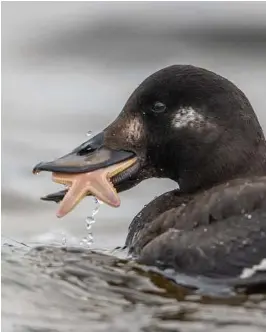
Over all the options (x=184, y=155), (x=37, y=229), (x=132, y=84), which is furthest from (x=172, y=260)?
(x=132, y=84)

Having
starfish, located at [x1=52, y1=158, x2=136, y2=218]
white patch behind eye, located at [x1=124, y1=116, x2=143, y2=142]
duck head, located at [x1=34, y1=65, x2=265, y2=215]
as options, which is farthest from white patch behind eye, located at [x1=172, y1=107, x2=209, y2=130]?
starfish, located at [x1=52, y1=158, x2=136, y2=218]

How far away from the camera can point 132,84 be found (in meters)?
10.9

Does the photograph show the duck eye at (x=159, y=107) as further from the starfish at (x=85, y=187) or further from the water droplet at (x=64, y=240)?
the water droplet at (x=64, y=240)

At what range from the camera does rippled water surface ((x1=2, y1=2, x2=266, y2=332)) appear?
18.5 ft

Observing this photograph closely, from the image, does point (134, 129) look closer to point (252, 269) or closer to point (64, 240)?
point (64, 240)

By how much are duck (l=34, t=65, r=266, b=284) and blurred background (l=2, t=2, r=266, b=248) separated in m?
0.71

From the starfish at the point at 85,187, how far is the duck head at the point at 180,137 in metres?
0.03

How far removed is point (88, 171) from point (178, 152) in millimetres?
506

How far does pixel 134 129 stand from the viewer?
6695 millimetres

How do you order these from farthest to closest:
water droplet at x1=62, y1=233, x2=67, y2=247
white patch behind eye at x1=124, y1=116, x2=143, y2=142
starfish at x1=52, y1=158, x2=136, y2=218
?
water droplet at x1=62, y1=233, x2=67, y2=247 → white patch behind eye at x1=124, y1=116, x2=143, y2=142 → starfish at x1=52, y1=158, x2=136, y2=218

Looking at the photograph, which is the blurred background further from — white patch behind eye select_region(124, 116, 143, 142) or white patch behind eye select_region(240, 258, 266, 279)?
white patch behind eye select_region(240, 258, 266, 279)

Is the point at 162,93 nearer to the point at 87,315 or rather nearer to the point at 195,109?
the point at 195,109

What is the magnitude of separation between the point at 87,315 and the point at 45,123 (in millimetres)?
4576

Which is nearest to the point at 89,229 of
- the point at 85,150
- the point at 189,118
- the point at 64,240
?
the point at 64,240
